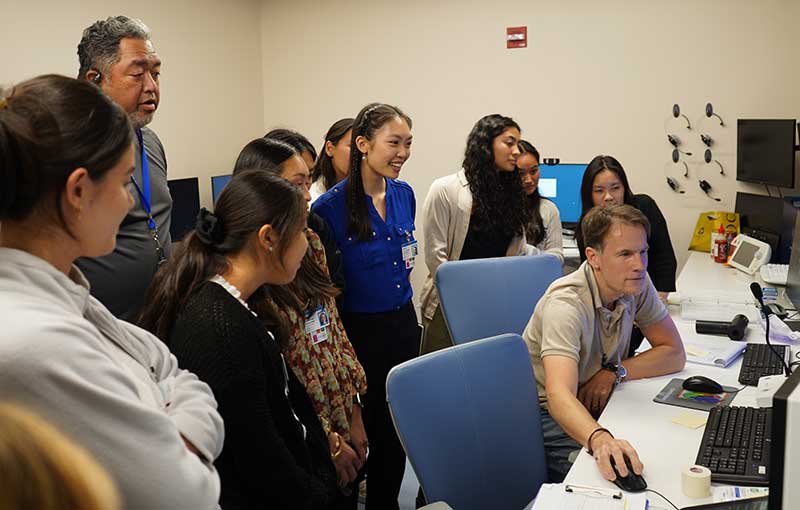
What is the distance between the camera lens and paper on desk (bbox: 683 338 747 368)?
2.56m

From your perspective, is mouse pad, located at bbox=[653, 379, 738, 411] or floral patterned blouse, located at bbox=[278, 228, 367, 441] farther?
mouse pad, located at bbox=[653, 379, 738, 411]

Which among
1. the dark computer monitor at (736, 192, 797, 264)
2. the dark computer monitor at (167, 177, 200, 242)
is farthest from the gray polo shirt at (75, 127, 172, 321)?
the dark computer monitor at (736, 192, 797, 264)

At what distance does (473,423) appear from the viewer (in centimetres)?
199

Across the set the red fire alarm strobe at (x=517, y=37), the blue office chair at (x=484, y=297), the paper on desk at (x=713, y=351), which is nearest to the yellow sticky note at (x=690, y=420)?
the paper on desk at (x=713, y=351)

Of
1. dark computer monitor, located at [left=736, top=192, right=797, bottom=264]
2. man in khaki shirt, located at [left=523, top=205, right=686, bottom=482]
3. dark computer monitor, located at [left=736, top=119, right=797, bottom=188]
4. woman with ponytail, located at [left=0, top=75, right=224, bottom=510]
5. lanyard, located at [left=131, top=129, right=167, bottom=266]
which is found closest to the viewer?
woman with ponytail, located at [left=0, top=75, right=224, bottom=510]

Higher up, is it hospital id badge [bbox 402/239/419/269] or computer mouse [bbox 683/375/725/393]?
hospital id badge [bbox 402/239/419/269]

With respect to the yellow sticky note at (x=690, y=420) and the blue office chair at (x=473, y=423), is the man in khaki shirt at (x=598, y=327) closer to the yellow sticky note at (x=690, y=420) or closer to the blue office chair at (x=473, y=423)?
the blue office chair at (x=473, y=423)

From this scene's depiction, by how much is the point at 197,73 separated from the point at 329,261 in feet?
10.0

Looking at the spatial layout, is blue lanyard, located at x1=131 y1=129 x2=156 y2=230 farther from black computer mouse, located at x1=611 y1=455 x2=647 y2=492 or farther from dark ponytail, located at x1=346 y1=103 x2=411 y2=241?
black computer mouse, located at x1=611 y1=455 x2=647 y2=492

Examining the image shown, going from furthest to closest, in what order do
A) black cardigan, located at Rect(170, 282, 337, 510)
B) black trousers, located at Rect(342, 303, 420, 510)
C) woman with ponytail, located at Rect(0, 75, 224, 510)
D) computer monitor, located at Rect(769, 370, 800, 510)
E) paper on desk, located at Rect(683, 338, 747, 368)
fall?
black trousers, located at Rect(342, 303, 420, 510) → paper on desk, located at Rect(683, 338, 747, 368) → black cardigan, located at Rect(170, 282, 337, 510) → computer monitor, located at Rect(769, 370, 800, 510) → woman with ponytail, located at Rect(0, 75, 224, 510)

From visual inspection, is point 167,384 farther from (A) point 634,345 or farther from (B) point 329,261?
(A) point 634,345

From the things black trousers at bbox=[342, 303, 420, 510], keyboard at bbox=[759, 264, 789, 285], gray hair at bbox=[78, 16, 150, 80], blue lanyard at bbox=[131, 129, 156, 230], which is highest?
gray hair at bbox=[78, 16, 150, 80]

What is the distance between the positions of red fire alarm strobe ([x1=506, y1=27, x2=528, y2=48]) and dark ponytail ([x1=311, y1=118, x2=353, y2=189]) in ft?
7.17

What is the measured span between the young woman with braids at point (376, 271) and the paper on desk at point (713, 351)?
98 cm
